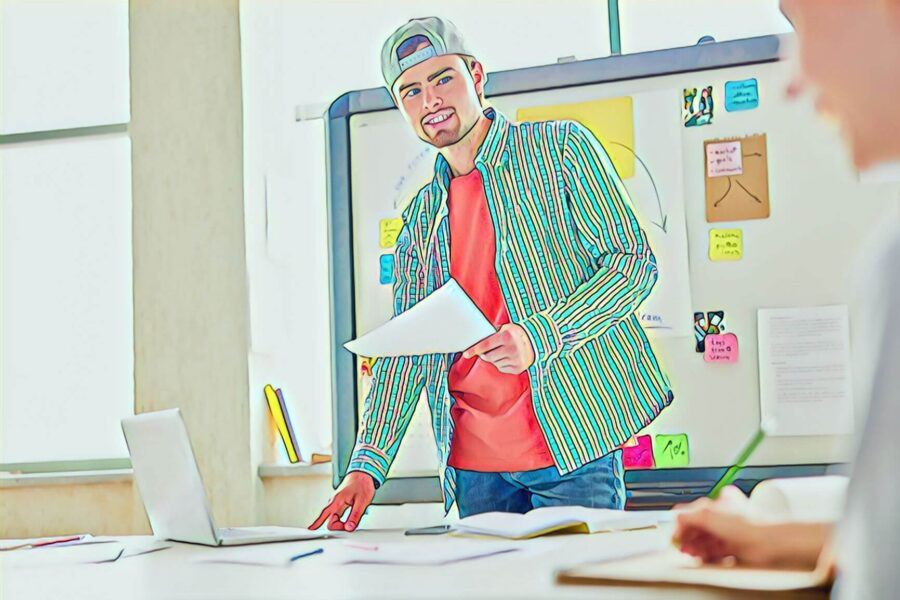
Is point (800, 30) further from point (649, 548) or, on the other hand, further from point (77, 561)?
point (77, 561)

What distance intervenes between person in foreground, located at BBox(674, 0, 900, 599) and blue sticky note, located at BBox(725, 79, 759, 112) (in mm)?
1744

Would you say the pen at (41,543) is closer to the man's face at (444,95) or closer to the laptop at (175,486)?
the laptop at (175,486)

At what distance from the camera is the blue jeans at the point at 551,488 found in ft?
7.84

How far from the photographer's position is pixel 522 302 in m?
2.46

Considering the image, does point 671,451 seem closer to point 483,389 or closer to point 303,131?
point 483,389

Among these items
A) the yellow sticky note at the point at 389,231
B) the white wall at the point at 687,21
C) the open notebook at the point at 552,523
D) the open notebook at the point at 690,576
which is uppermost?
the white wall at the point at 687,21

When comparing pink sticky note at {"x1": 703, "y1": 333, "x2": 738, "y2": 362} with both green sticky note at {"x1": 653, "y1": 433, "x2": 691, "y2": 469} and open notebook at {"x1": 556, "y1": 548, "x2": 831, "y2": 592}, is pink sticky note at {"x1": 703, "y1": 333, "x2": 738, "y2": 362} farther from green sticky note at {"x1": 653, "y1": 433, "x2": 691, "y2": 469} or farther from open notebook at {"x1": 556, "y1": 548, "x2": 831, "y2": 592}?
open notebook at {"x1": 556, "y1": 548, "x2": 831, "y2": 592}

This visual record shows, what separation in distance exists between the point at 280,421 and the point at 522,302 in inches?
37.6

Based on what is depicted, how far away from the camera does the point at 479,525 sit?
4.86ft

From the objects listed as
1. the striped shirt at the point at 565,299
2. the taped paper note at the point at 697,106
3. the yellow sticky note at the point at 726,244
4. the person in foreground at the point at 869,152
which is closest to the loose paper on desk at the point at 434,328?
the striped shirt at the point at 565,299

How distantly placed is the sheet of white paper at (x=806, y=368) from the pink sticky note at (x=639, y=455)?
26 cm

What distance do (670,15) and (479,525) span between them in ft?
6.18

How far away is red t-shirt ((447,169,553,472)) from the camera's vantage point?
244cm

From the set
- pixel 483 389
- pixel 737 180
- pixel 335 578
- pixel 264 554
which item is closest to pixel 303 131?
pixel 483 389
